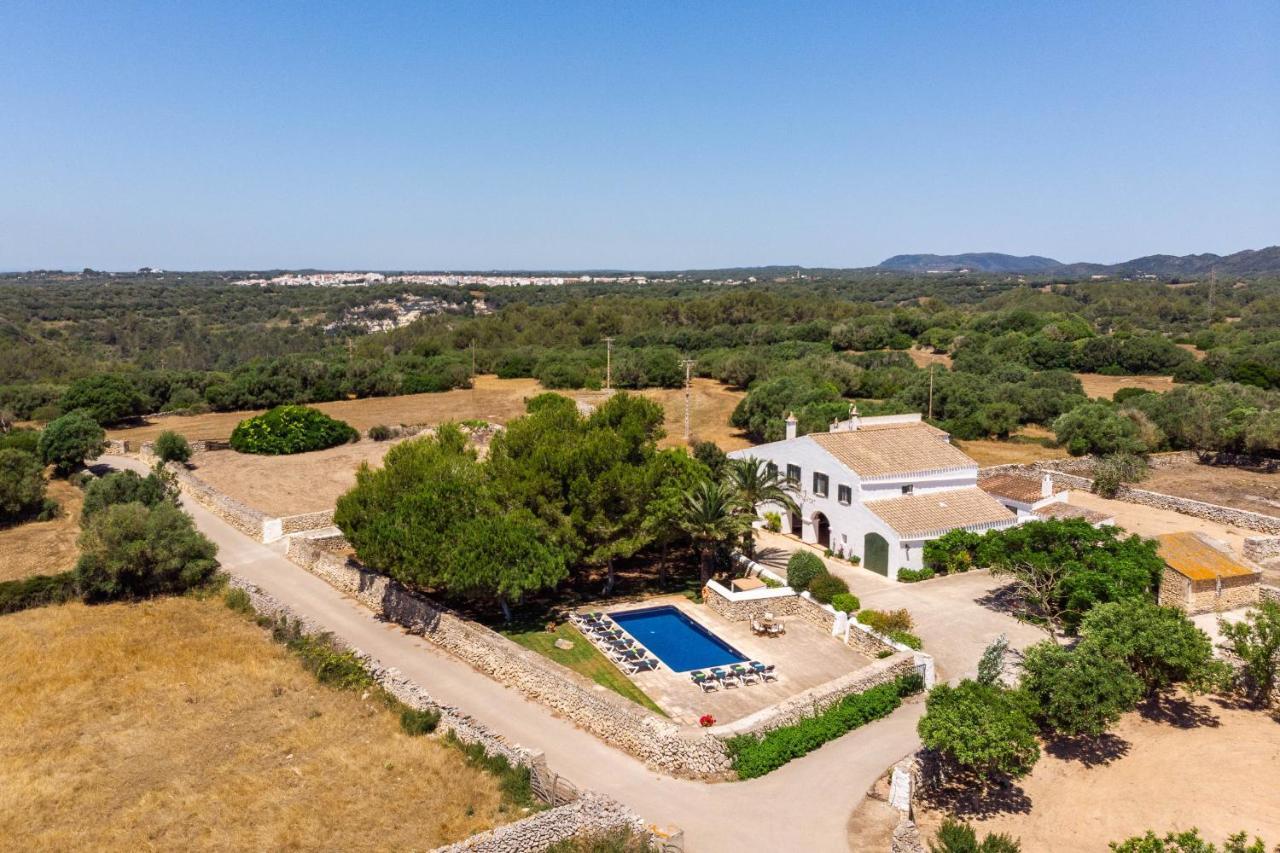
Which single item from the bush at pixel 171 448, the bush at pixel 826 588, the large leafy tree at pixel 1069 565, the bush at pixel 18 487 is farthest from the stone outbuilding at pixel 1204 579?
the bush at pixel 171 448

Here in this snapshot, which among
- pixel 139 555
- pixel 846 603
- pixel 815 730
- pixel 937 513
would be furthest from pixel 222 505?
pixel 937 513

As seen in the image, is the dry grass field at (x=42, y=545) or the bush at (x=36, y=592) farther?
the dry grass field at (x=42, y=545)

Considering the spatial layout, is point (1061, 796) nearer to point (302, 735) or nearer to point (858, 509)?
point (858, 509)

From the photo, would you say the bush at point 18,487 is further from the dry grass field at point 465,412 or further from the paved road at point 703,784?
the paved road at point 703,784

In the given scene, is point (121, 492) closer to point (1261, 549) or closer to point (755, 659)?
point (755, 659)

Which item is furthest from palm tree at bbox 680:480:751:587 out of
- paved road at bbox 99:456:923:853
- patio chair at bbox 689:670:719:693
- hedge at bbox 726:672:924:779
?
paved road at bbox 99:456:923:853

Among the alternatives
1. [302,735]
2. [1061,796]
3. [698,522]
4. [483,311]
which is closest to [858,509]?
[698,522]

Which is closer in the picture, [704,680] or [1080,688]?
[1080,688]
